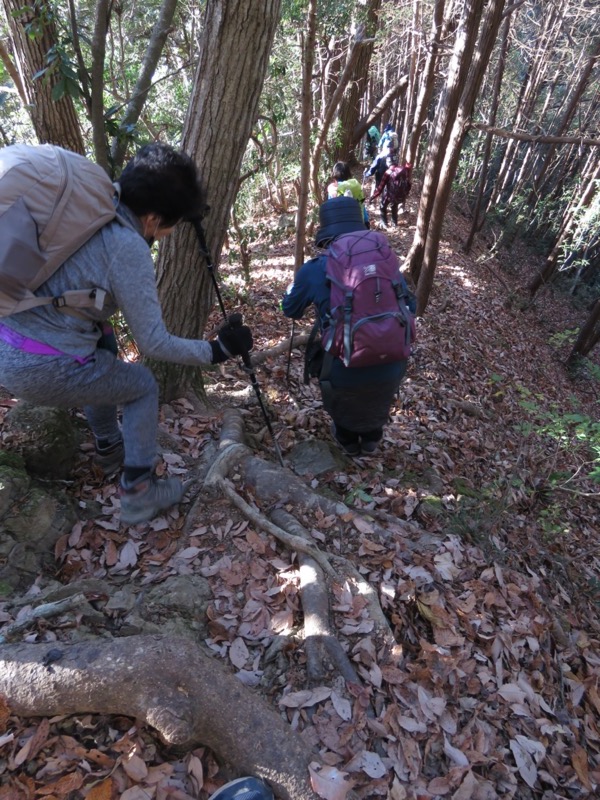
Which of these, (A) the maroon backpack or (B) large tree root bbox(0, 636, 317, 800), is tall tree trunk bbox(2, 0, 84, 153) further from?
(B) large tree root bbox(0, 636, 317, 800)

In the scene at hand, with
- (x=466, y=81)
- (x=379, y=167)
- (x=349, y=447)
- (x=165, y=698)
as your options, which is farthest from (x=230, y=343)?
(x=379, y=167)

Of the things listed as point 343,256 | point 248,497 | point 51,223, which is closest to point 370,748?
point 248,497

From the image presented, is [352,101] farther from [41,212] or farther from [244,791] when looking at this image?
[244,791]

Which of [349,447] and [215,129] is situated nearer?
[215,129]

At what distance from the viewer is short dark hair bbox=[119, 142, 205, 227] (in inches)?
88.2

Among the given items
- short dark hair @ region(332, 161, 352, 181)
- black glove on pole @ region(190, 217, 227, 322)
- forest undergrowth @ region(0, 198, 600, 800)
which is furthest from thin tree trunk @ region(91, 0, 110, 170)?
short dark hair @ region(332, 161, 352, 181)

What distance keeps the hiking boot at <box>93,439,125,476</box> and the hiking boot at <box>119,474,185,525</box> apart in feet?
1.20

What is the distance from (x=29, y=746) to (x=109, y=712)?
29cm

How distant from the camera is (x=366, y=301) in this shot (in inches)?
136

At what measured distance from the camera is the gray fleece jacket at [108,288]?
6.93ft

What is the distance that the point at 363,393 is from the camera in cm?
397

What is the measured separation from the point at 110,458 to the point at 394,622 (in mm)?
2149

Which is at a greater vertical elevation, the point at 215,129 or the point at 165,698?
the point at 215,129

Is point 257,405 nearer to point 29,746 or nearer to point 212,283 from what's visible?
point 212,283
